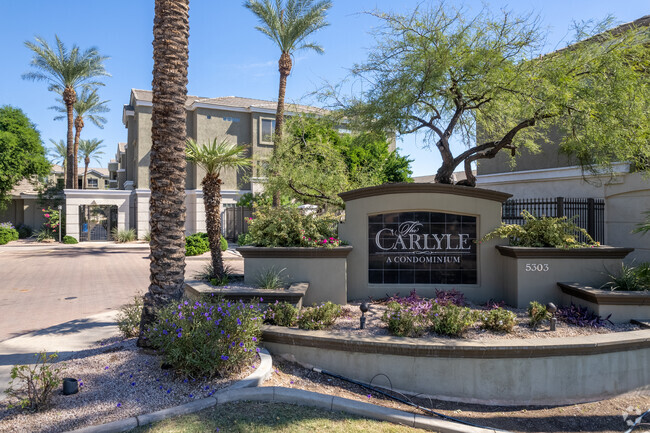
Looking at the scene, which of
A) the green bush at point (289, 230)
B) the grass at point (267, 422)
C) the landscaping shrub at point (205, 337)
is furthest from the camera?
the green bush at point (289, 230)

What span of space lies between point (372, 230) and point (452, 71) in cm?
422

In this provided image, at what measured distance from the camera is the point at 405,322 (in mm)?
6652

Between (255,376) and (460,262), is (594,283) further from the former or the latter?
(255,376)

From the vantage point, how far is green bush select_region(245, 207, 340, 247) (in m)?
8.95

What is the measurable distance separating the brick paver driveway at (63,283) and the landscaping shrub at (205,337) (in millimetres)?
4817

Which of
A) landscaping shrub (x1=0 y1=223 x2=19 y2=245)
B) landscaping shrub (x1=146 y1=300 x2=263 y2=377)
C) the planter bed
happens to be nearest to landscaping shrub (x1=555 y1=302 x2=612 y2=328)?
the planter bed

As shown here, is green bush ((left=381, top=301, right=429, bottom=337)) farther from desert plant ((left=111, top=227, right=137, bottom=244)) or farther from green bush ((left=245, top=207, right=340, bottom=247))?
desert plant ((left=111, top=227, right=137, bottom=244))

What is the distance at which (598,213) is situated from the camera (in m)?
14.7

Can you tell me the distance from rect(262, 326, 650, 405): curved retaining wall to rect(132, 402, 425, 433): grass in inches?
56.8

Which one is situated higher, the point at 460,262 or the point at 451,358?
the point at 460,262

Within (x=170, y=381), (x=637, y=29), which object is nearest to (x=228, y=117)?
(x=637, y=29)

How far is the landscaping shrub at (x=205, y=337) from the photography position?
5.16 meters

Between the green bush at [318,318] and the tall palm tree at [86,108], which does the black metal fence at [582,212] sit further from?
the tall palm tree at [86,108]

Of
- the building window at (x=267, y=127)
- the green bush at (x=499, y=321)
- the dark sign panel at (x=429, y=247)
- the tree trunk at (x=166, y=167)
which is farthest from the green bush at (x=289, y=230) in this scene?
the building window at (x=267, y=127)
